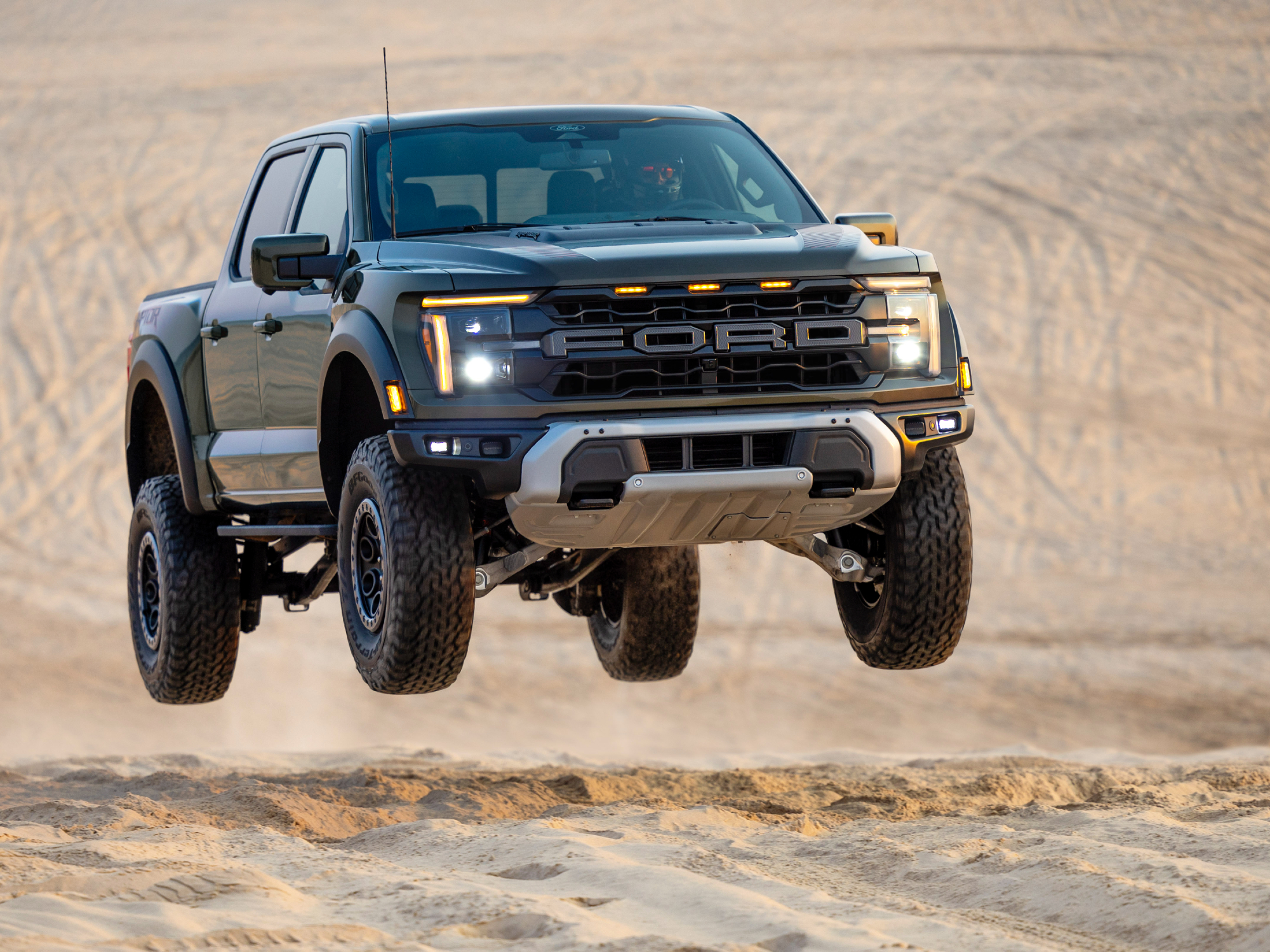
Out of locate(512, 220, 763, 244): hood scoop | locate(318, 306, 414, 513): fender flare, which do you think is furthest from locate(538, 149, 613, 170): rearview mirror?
locate(318, 306, 414, 513): fender flare

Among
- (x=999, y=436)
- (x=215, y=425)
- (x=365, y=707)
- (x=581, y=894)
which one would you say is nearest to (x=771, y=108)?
(x=999, y=436)

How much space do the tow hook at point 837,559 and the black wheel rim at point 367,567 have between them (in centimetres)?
144

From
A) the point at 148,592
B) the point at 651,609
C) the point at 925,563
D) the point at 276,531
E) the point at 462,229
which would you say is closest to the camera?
the point at 925,563

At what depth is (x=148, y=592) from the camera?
358 inches

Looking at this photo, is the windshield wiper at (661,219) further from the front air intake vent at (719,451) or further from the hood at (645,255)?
the front air intake vent at (719,451)

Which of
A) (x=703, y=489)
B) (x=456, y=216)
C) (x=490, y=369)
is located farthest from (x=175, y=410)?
(x=703, y=489)

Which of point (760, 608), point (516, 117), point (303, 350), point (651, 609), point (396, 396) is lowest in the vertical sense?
point (760, 608)

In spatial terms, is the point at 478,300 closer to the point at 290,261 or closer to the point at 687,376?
the point at 687,376

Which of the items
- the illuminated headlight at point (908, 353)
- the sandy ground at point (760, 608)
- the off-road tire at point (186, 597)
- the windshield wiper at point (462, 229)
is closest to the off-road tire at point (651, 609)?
the sandy ground at point (760, 608)

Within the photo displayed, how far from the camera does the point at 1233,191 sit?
29547 mm

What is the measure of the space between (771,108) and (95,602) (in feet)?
50.8

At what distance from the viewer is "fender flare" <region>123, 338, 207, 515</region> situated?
8391 mm

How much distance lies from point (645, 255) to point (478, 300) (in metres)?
0.56

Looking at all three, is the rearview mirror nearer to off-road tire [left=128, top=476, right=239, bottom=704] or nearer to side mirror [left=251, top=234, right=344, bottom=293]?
side mirror [left=251, top=234, right=344, bottom=293]
